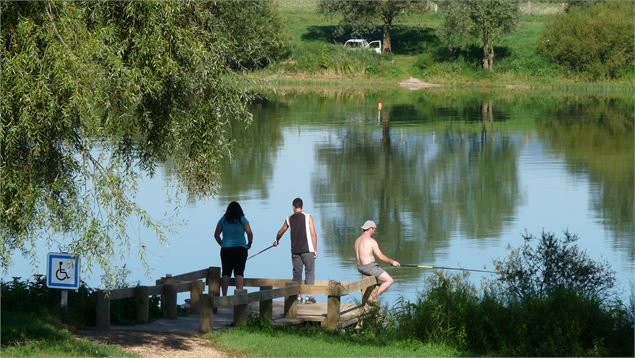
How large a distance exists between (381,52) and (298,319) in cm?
6174

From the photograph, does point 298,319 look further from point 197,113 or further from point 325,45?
point 325,45

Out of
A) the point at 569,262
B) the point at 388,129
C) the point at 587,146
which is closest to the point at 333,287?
the point at 569,262

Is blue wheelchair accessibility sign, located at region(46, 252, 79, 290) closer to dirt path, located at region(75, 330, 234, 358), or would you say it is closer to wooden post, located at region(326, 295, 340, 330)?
dirt path, located at region(75, 330, 234, 358)

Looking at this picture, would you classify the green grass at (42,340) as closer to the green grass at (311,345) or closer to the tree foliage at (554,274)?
the green grass at (311,345)

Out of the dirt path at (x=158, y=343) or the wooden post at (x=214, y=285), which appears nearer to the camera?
the dirt path at (x=158, y=343)

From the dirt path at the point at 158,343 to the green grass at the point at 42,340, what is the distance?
1.16 feet

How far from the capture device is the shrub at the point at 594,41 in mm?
72562

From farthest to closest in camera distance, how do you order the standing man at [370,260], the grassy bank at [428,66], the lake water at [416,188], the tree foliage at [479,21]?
the grassy bank at [428,66], the tree foliage at [479,21], the lake water at [416,188], the standing man at [370,260]

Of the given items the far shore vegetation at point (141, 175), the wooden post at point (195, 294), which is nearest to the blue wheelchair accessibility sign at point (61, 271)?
the far shore vegetation at point (141, 175)

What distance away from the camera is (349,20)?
7919 cm

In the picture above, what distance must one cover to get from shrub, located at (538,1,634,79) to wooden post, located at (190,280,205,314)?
57968 mm

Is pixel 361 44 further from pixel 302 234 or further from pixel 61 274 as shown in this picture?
pixel 61 274

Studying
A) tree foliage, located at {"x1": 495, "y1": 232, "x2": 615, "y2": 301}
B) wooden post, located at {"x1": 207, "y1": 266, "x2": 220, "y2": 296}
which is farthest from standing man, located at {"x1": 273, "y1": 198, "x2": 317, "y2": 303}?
tree foliage, located at {"x1": 495, "y1": 232, "x2": 615, "y2": 301}

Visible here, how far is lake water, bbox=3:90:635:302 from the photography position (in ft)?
82.1
